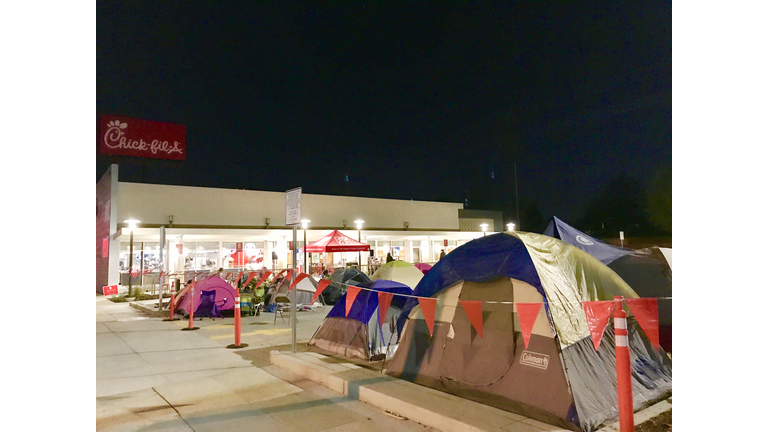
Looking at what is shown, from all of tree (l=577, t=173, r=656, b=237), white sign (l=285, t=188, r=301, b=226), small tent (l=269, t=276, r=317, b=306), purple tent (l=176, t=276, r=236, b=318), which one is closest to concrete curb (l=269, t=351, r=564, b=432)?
white sign (l=285, t=188, r=301, b=226)

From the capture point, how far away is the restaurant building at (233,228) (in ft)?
91.5

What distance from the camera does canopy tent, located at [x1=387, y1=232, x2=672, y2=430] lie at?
5.06m

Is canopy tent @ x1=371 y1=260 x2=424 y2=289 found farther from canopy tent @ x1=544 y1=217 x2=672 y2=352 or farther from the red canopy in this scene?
the red canopy

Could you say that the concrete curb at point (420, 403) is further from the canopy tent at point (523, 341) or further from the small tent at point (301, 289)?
the small tent at point (301, 289)

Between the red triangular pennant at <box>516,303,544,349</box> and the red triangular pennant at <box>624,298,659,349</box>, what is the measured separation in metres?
0.95

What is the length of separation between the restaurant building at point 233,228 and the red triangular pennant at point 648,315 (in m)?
22.4

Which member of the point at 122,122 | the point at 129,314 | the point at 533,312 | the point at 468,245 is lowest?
the point at 129,314

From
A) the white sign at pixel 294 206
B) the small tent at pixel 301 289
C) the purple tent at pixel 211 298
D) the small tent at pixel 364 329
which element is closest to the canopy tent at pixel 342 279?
the small tent at pixel 301 289

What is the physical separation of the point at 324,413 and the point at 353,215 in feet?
106

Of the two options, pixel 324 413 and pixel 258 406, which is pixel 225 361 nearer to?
pixel 258 406

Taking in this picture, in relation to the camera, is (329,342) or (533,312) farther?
(329,342)

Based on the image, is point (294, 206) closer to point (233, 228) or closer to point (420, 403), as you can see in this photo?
point (420, 403)

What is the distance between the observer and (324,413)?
5.60 metres
